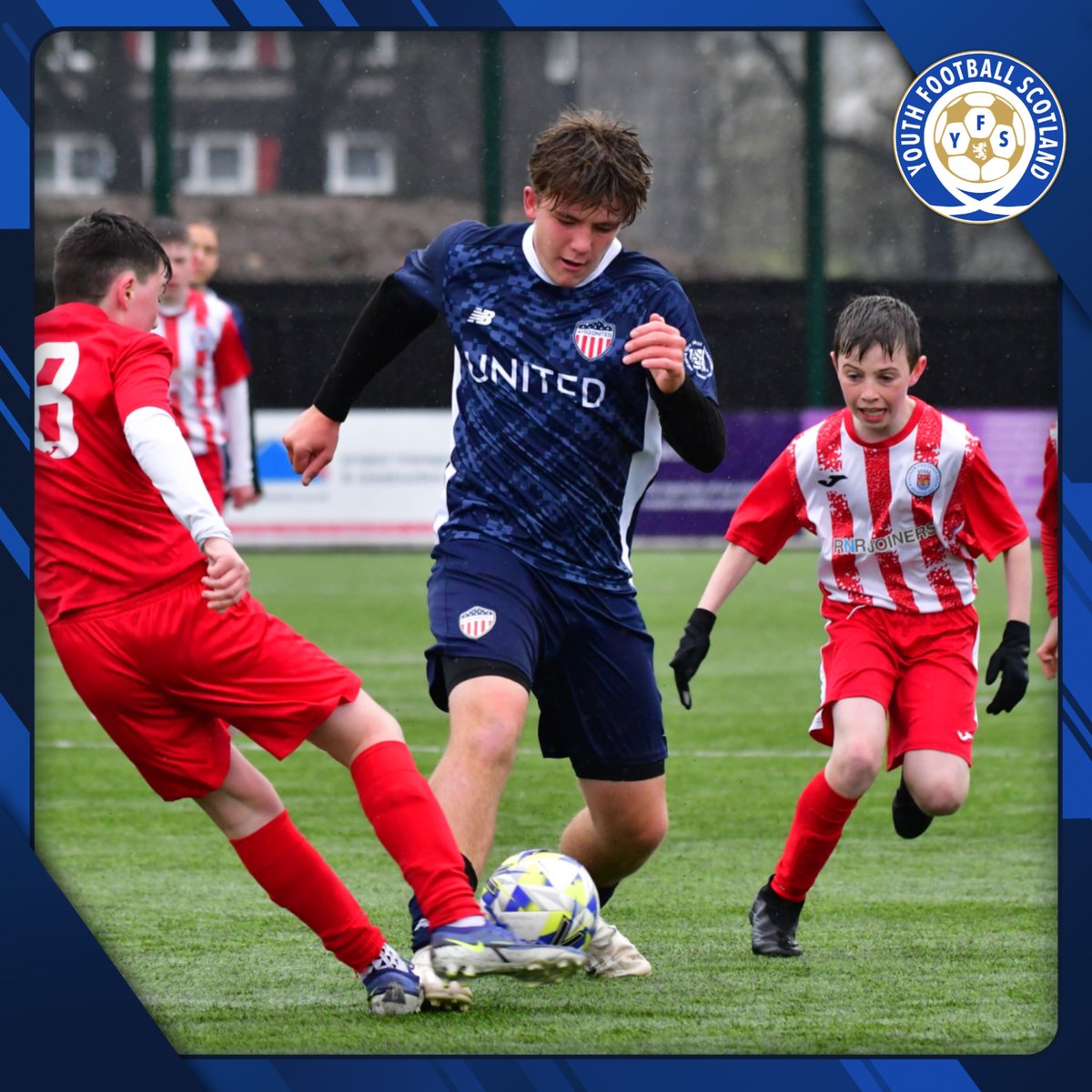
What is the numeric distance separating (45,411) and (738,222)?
56.6ft

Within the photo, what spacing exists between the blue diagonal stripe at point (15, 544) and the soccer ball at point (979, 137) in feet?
4.59

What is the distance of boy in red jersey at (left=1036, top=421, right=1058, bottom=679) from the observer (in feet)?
8.55

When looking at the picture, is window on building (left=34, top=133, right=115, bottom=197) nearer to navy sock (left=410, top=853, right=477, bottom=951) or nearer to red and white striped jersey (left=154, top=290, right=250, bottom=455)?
red and white striped jersey (left=154, top=290, right=250, bottom=455)

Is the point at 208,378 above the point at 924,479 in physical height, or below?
above

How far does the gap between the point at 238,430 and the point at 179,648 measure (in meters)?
4.25

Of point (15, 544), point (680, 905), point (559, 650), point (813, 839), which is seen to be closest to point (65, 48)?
point (15, 544)

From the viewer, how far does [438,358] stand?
15742mm

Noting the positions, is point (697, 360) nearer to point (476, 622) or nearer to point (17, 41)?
point (476, 622)

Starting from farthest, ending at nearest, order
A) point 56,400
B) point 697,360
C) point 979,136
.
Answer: point 697,360
point 56,400
point 979,136

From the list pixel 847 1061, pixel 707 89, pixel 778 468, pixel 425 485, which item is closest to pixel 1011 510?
pixel 778 468

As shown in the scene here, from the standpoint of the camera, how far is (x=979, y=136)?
2.73 meters

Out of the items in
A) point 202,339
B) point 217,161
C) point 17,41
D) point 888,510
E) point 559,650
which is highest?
point 217,161

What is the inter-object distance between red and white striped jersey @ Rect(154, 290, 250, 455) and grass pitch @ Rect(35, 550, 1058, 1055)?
1313 mm

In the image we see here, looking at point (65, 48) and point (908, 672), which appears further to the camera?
point (908, 672)
